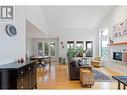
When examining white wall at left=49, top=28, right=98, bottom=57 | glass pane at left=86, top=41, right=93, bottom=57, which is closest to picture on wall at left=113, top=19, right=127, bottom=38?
white wall at left=49, top=28, right=98, bottom=57

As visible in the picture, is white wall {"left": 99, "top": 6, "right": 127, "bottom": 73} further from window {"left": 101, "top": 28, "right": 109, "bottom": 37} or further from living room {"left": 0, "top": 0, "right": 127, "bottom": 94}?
window {"left": 101, "top": 28, "right": 109, "bottom": 37}

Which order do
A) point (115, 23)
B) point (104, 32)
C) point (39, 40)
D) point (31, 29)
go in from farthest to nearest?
point (39, 40) → point (104, 32) → point (115, 23) → point (31, 29)

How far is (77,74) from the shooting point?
7137mm

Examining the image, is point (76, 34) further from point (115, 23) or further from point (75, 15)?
point (115, 23)

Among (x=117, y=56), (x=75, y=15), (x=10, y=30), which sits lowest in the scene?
(x=117, y=56)

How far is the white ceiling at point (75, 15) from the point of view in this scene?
37.8ft

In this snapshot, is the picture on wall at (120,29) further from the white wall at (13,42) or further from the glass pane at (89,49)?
the white wall at (13,42)

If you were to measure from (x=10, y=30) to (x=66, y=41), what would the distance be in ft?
36.5

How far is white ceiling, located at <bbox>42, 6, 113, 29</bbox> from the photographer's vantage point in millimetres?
11526

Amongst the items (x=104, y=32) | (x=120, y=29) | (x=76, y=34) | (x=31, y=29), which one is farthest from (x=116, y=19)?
(x=76, y=34)

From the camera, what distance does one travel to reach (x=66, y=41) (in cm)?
1550

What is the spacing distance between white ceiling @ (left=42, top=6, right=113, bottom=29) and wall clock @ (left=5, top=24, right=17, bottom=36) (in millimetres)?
6510

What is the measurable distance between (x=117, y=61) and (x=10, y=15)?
24.1 feet

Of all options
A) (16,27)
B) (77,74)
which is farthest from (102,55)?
(16,27)
